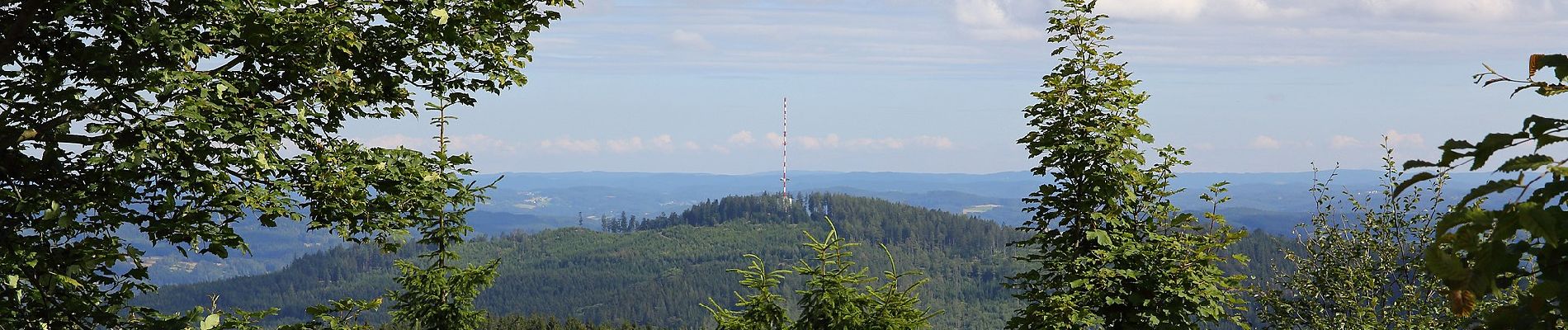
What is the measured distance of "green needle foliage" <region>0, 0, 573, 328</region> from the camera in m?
7.67

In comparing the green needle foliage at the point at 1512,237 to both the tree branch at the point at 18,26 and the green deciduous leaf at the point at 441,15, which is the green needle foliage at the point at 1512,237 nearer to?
the green deciduous leaf at the point at 441,15

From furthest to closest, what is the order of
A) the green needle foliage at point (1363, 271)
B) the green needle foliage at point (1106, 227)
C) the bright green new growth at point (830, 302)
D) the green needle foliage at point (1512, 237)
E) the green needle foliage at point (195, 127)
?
the green needle foliage at point (1363, 271) → the green needle foliage at point (1106, 227) → the bright green new growth at point (830, 302) → the green needle foliage at point (195, 127) → the green needle foliage at point (1512, 237)

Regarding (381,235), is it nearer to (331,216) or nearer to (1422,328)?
(331,216)

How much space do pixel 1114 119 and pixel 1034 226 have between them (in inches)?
69.6

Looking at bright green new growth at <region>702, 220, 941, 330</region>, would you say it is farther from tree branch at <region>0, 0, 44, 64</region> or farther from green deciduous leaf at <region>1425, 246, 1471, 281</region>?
green deciduous leaf at <region>1425, 246, 1471, 281</region>

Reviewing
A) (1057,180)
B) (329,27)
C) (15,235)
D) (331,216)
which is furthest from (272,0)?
(1057,180)

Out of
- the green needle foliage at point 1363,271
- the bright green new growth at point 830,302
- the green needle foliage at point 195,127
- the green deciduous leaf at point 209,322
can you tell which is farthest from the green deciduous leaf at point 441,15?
the green needle foliage at point 1363,271

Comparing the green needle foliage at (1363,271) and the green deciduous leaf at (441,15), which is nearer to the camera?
the green deciduous leaf at (441,15)

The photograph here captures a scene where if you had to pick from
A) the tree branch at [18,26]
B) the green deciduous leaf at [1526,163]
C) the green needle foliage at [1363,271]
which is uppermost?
the tree branch at [18,26]

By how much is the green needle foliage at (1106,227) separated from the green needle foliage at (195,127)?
6972 mm

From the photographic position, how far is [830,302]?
33.6 feet

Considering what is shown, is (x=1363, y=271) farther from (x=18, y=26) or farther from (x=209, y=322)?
(x=18, y=26)

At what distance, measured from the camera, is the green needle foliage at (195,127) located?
302 inches

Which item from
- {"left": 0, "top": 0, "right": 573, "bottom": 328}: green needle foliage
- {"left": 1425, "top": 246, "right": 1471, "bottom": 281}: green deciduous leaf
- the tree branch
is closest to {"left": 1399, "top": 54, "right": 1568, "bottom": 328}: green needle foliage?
{"left": 1425, "top": 246, "right": 1471, "bottom": 281}: green deciduous leaf
